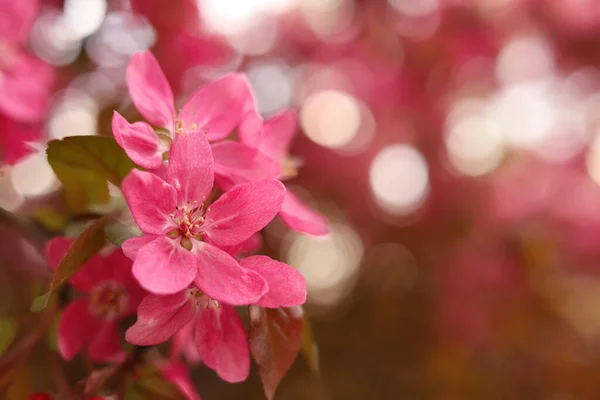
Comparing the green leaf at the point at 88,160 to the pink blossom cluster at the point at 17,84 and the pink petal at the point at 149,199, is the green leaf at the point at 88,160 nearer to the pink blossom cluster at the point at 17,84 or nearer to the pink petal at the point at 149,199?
the pink petal at the point at 149,199

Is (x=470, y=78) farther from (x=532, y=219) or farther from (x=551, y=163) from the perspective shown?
Answer: (x=532, y=219)

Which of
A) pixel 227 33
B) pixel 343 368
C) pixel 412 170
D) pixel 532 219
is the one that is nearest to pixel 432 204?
pixel 412 170

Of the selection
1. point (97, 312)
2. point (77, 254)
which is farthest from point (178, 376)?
point (77, 254)

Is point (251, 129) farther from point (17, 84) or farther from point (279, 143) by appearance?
point (17, 84)

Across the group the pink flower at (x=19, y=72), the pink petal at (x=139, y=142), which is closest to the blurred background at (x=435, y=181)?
the pink flower at (x=19, y=72)

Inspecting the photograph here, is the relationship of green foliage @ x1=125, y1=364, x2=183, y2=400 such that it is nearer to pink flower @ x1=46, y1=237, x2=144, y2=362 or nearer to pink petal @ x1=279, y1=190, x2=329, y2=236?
pink flower @ x1=46, y1=237, x2=144, y2=362

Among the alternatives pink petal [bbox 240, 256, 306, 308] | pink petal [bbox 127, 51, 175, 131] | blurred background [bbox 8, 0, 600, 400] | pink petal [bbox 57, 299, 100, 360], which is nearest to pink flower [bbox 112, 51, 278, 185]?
pink petal [bbox 127, 51, 175, 131]
